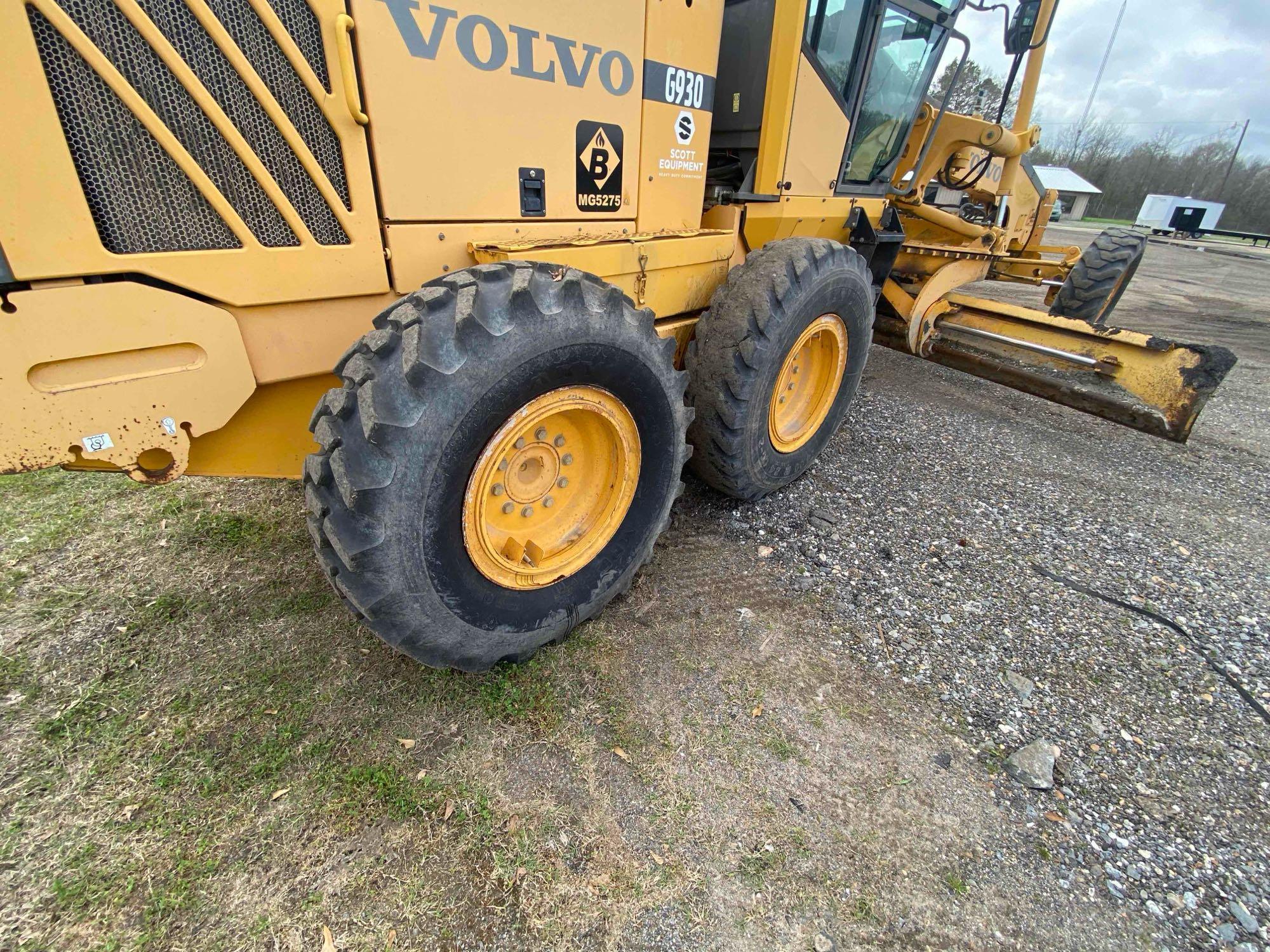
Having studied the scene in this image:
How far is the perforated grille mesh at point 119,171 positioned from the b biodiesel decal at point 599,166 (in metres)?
1.36

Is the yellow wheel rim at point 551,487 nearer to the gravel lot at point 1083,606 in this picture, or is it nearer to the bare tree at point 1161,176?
the gravel lot at point 1083,606

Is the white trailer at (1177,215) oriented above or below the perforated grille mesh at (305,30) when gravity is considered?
below

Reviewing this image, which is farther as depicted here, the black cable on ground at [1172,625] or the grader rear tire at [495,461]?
the black cable on ground at [1172,625]

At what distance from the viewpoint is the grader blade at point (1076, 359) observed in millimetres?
3678

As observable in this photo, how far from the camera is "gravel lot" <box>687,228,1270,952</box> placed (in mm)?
1951

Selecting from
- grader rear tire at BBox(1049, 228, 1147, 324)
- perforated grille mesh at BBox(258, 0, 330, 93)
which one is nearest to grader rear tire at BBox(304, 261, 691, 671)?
perforated grille mesh at BBox(258, 0, 330, 93)

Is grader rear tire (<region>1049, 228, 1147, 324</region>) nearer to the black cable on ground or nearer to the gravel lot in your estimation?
the gravel lot

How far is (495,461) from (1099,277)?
20.7ft

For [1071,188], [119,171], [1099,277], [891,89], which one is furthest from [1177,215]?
[119,171]

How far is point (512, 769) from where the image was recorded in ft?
6.71

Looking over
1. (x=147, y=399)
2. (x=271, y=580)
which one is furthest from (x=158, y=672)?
(x=147, y=399)

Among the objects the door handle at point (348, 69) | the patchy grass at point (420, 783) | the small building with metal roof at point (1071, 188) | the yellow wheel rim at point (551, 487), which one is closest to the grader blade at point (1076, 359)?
the patchy grass at point (420, 783)

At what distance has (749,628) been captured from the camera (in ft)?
8.82

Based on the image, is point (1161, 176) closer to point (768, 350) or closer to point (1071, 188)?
point (1071, 188)
